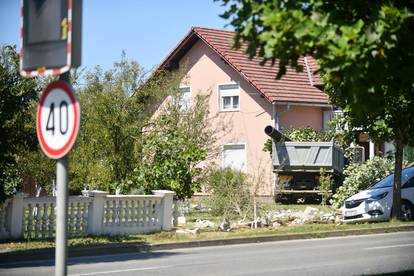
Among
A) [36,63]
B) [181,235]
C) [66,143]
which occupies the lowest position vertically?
[181,235]

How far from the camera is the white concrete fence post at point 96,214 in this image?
17344mm

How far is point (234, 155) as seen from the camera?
3591 cm

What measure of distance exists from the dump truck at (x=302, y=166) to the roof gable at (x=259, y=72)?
10.2 feet

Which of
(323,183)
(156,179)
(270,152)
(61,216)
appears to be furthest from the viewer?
(270,152)

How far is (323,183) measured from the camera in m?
26.8

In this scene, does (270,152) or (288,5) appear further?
(270,152)

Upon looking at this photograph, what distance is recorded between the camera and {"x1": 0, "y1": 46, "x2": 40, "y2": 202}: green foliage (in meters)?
14.0

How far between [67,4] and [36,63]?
0.51 m

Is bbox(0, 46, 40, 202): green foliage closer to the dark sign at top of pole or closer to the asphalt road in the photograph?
the asphalt road

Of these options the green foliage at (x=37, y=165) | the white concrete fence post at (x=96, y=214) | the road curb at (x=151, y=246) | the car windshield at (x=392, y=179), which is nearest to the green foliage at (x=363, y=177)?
the car windshield at (x=392, y=179)

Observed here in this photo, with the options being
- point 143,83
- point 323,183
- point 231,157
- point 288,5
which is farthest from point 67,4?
point 231,157

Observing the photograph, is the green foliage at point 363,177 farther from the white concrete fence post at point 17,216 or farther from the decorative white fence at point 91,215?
the white concrete fence post at point 17,216

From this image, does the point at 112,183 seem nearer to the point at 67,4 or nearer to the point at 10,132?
the point at 10,132

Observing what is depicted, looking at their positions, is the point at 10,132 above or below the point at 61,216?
above
